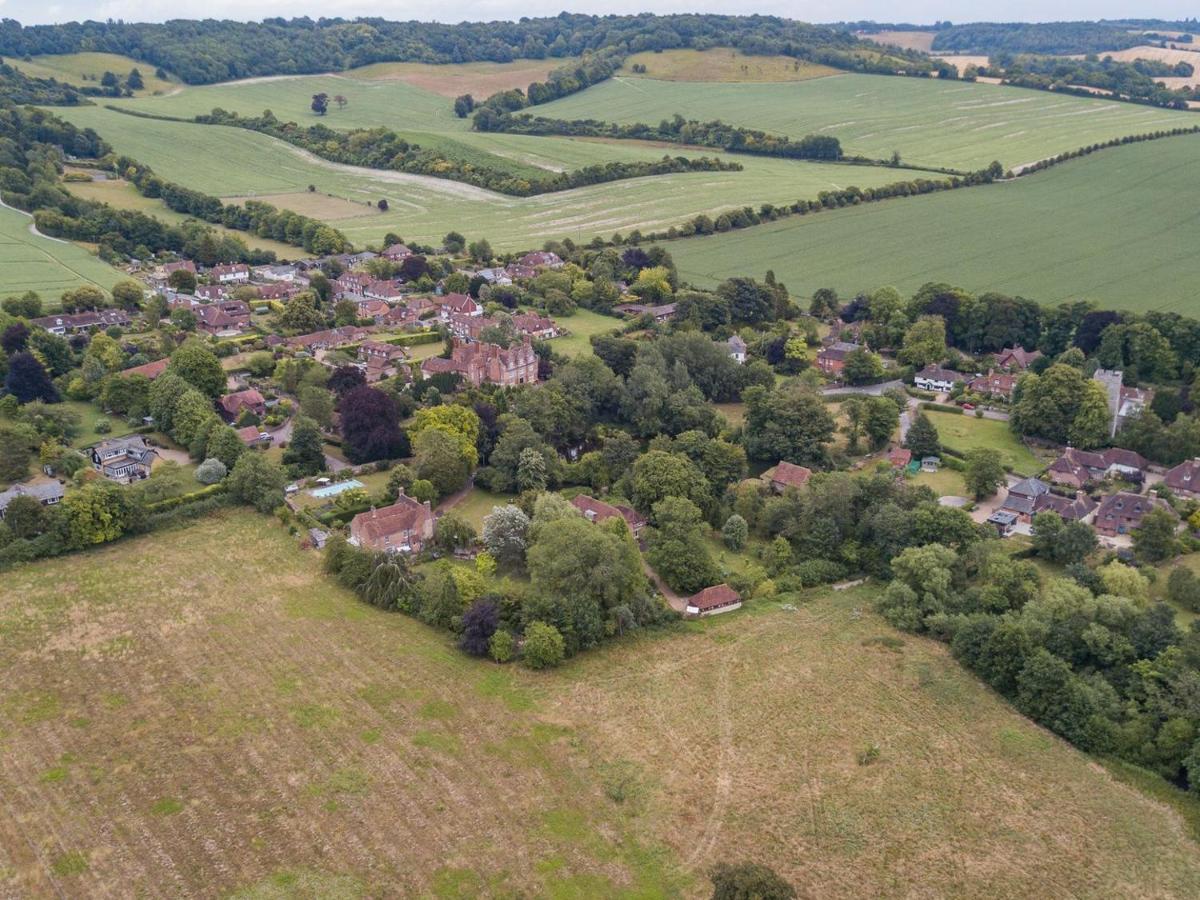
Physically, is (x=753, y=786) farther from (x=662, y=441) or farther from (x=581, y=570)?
(x=662, y=441)

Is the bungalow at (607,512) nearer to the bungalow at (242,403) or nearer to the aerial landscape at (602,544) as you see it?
the aerial landscape at (602,544)

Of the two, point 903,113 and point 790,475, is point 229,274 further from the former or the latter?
point 903,113

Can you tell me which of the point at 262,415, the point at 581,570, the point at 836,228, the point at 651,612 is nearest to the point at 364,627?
the point at 581,570

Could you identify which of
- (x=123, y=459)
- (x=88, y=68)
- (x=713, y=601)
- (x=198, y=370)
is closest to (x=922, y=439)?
(x=713, y=601)

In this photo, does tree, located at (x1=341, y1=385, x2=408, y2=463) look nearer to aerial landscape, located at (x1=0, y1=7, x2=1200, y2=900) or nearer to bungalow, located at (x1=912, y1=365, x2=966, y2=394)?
aerial landscape, located at (x1=0, y1=7, x2=1200, y2=900)

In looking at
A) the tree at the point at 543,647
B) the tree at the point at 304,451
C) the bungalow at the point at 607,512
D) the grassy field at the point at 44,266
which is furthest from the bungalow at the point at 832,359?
the grassy field at the point at 44,266
